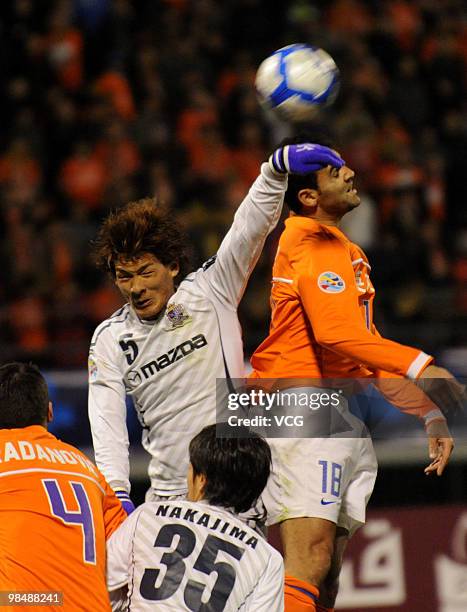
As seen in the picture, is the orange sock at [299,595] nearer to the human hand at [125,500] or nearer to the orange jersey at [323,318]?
the human hand at [125,500]

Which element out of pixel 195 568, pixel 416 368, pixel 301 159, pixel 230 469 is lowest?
pixel 195 568

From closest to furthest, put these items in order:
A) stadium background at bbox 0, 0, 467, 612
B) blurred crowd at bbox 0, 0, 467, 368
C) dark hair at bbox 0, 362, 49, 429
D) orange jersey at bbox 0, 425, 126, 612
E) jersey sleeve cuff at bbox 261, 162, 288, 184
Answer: orange jersey at bbox 0, 425, 126, 612 → dark hair at bbox 0, 362, 49, 429 → jersey sleeve cuff at bbox 261, 162, 288, 184 → stadium background at bbox 0, 0, 467, 612 → blurred crowd at bbox 0, 0, 467, 368

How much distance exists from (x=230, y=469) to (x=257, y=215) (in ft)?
3.74

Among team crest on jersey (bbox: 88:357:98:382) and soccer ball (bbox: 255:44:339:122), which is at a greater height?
soccer ball (bbox: 255:44:339:122)

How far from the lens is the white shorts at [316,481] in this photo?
4.18m

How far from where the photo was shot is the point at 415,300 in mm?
8453

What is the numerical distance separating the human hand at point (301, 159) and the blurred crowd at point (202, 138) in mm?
3947

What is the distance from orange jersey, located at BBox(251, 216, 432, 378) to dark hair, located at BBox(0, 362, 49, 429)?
0.97 metres

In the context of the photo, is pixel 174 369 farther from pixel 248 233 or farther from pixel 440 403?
pixel 440 403

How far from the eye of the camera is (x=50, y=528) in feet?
Result: 11.9

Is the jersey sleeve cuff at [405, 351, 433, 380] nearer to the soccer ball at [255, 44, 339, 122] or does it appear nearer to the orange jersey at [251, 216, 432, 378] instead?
the orange jersey at [251, 216, 432, 378]

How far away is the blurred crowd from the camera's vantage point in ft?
27.4

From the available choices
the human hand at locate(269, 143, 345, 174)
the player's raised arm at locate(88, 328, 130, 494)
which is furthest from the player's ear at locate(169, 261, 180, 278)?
the human hand at locate(269, 143, 345, 174)

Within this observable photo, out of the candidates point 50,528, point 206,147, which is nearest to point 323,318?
point 50,528
